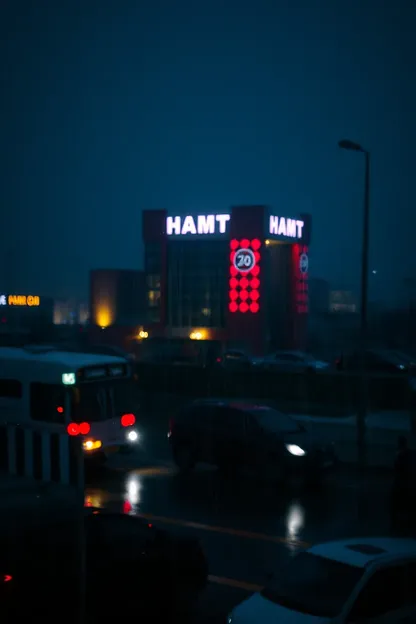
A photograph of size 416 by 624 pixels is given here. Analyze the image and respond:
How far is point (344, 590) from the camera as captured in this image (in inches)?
257

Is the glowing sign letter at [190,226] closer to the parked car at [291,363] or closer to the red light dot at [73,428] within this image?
the parked car at [291,363]

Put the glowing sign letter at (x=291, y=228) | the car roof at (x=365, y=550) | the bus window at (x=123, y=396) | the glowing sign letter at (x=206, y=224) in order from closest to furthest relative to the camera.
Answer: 1. the car roof at (x=365, y=550)
2. the bus window at (x=123, y=396)
3. the glowing sign letter at (x=291, y=228)
4. the glowing sign letter at (x=206, y=224)

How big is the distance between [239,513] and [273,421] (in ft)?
11.0

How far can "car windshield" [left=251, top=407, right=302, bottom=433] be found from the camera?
53.5 feet

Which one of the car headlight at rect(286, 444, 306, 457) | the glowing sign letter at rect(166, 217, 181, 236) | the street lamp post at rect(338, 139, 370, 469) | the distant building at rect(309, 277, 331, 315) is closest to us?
the car headlight at rect(286, 444, 306, 457)

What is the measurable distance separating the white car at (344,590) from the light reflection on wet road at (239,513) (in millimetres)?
2073

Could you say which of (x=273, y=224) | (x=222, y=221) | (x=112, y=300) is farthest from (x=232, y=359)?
(x=112, y=300)

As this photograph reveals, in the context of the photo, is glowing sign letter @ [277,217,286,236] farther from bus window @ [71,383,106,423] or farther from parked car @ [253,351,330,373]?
bus window @ [71,383,106,423]

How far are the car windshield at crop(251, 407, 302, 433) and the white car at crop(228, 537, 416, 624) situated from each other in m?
9.10

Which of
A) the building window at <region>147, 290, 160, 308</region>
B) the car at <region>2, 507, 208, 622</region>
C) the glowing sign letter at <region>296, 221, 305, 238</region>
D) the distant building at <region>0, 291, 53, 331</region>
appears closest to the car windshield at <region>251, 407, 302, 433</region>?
the car at <region>2, 507, 208, 622</region>

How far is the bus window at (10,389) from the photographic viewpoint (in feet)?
56.1

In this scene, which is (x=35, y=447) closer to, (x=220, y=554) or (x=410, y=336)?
(x=220, y=554)

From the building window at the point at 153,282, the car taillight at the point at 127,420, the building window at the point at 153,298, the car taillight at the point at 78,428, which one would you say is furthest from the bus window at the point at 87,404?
the building window at the point at 153,282

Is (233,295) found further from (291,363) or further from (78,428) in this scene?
(78,428)
